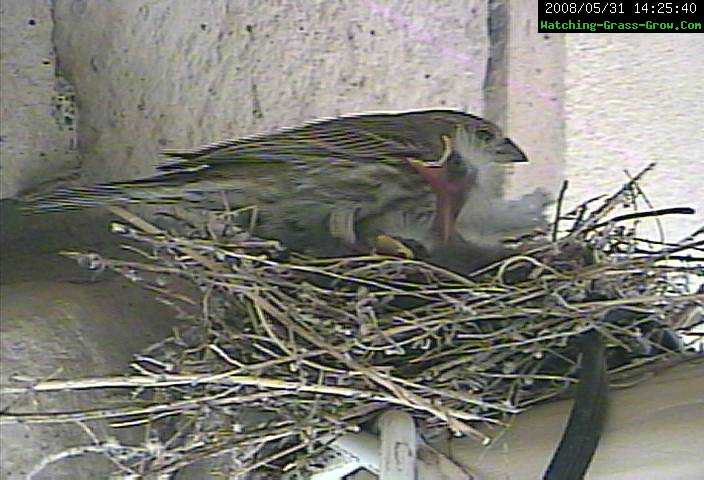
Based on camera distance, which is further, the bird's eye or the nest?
the bird's eye

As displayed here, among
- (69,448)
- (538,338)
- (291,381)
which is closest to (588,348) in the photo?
(538,338)

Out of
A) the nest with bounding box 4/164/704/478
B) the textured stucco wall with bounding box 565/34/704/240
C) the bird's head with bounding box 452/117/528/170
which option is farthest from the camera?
the textured stucco wall with bounding box 565/34/704/240

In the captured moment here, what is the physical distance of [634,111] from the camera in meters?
1.01

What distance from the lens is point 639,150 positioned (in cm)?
101

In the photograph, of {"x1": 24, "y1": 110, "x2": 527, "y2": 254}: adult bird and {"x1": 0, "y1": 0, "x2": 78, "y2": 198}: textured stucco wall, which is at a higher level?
{"x1": 0, "y1": 0, "x2": 78, "y2": 198}: textured stucco wall

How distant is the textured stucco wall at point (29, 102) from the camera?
2.05 feet

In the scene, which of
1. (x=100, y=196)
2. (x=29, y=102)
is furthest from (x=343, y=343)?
(x=29, y=102)

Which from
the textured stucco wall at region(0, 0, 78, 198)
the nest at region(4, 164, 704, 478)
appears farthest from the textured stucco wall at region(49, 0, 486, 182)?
the nest at region(4, 164, 704, 478)

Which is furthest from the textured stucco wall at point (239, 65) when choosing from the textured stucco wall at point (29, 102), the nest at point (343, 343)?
the nest at point (343, 343)

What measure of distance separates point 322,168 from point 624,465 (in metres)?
0.31

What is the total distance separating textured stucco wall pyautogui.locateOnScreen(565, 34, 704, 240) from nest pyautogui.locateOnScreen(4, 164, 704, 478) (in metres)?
0.39

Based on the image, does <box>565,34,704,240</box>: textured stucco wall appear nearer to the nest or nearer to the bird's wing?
the bird's wing

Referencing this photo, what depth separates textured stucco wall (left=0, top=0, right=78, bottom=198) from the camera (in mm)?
626

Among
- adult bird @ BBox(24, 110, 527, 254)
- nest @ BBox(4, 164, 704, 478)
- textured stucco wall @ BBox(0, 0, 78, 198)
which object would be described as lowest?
nest @ BBox(4, 164, 704, 478)
